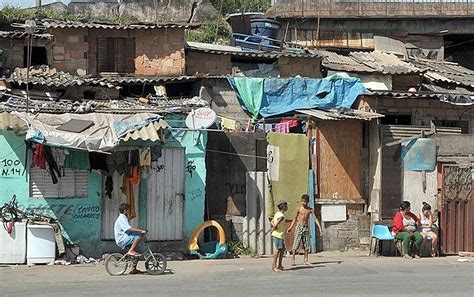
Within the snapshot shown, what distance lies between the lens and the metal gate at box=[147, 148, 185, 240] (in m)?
18.0

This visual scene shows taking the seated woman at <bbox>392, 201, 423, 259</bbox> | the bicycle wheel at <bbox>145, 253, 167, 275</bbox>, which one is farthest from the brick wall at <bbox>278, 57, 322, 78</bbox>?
the bicycle wheel at <bbox>145, 253, 167, 275</bbox>

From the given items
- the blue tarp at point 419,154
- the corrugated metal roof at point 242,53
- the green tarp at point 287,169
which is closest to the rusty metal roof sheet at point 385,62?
the corrugated metal roof at point 242,53

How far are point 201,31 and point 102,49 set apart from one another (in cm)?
878

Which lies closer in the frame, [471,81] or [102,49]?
[102,49]

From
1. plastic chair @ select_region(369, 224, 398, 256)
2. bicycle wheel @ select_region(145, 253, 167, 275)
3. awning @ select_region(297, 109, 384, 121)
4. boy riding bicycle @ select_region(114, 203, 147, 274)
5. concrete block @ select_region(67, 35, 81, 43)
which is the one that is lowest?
bicycle wheel @ select_region(145, 253, 167, 275)

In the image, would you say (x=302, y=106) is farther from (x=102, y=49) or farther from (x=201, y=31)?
(x=201, y=31)

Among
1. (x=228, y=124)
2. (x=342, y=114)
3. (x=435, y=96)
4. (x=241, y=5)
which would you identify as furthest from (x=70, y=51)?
(x=241, y=5)

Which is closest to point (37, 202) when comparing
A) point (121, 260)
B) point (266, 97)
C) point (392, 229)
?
point (121, 260)

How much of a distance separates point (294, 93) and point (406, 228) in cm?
456

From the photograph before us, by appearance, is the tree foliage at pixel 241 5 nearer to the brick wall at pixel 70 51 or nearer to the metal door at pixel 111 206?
the brick wall at pixel 70 51

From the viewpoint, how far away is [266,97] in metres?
20.6

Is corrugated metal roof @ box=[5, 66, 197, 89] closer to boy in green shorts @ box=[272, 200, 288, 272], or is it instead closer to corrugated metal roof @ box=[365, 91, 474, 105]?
corrugated metal roof @ box=[365, 91, 474, 105]

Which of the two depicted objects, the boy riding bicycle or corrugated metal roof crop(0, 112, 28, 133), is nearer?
the boy riding bicycle

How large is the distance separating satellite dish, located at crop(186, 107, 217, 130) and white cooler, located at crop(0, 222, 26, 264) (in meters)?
4.37
